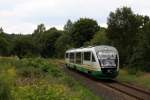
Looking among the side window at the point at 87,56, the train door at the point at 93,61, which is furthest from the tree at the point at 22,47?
the train door at the point at 93,61

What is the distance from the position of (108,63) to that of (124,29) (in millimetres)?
13391

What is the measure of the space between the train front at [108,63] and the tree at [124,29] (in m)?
12.1

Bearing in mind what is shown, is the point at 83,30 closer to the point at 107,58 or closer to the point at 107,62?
the point at 107,58

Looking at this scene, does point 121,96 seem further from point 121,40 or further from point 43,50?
point 43,50

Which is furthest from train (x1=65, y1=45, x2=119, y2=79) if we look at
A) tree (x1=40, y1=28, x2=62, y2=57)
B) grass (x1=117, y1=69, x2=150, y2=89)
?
tree (x1=40, y1=28, x2=62, y2=57)

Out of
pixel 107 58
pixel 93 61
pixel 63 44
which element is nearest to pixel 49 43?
pixel 63 44

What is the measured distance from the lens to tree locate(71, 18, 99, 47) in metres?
94.2

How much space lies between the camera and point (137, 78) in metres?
35.8

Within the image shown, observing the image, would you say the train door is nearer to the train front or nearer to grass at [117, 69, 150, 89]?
the train front

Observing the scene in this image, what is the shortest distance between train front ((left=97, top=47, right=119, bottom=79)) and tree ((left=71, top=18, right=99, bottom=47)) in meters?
58.1

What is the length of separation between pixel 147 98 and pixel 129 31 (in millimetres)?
25073

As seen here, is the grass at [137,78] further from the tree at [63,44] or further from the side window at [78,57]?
the tree at [63,44]

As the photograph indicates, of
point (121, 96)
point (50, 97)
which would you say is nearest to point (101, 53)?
point (121, 96)

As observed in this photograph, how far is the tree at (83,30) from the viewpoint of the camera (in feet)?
309
